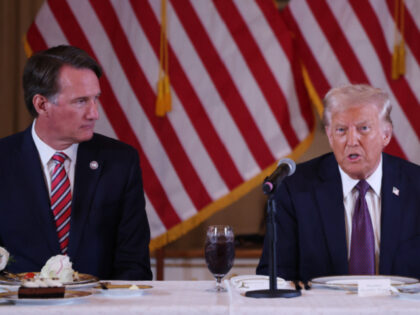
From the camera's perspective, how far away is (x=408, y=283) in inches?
66.9

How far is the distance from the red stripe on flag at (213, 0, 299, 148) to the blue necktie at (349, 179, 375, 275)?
1.50m

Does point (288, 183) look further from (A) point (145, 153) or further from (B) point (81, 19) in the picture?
(B) point (81, 19)

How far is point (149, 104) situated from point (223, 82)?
48cm

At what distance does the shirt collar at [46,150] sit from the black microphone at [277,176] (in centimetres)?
118

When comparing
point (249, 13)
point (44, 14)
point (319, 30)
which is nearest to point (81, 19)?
point (44, 14)

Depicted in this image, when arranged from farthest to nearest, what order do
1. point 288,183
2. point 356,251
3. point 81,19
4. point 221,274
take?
point 81,19 < point 288,183 < point 356,251 < point 221,274

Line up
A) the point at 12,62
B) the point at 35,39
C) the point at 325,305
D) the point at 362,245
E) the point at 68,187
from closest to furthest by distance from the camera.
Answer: the point at 325,305
the point at 362,245
the point at 68,187
the point at 35,39
the point at 12,62

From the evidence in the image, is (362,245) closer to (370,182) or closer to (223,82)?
(370,182)

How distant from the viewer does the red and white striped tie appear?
237cm

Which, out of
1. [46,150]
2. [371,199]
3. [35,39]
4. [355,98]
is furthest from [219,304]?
[35,39]

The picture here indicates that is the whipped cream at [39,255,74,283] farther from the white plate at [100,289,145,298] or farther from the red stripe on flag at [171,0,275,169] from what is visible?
the red stripe on flag at [171,0,275,169]

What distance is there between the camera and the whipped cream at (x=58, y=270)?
1.68 metres

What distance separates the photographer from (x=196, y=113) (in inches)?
150

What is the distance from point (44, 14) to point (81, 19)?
0.25 meters
